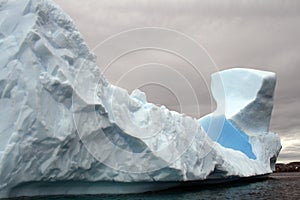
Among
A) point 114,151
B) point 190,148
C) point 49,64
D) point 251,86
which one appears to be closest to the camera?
point 49,64

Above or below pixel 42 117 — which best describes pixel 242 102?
above

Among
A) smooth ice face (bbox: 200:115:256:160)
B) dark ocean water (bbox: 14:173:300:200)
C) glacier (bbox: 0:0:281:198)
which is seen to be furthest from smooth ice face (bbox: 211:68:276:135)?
glacier (bbox: 0:0:281:198)

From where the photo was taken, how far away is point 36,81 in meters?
10.6

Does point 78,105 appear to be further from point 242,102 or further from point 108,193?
point 242,102

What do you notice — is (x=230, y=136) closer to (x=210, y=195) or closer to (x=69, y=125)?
(x=210, y=195)

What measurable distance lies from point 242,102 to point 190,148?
9674 mm

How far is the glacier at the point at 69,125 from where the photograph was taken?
10.4 metres

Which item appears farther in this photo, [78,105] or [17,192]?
[78,105]

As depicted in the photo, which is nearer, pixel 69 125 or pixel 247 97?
pixel 69 125

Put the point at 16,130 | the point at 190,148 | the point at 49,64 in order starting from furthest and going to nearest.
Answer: the point at 190,148, the point at 49,64, the point at 16,130

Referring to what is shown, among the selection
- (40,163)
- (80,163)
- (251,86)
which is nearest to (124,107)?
(80,163)

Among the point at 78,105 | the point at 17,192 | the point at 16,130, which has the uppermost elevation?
the point at 78,105

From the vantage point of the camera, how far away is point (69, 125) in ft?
35.6

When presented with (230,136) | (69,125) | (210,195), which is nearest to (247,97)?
(230,136)
